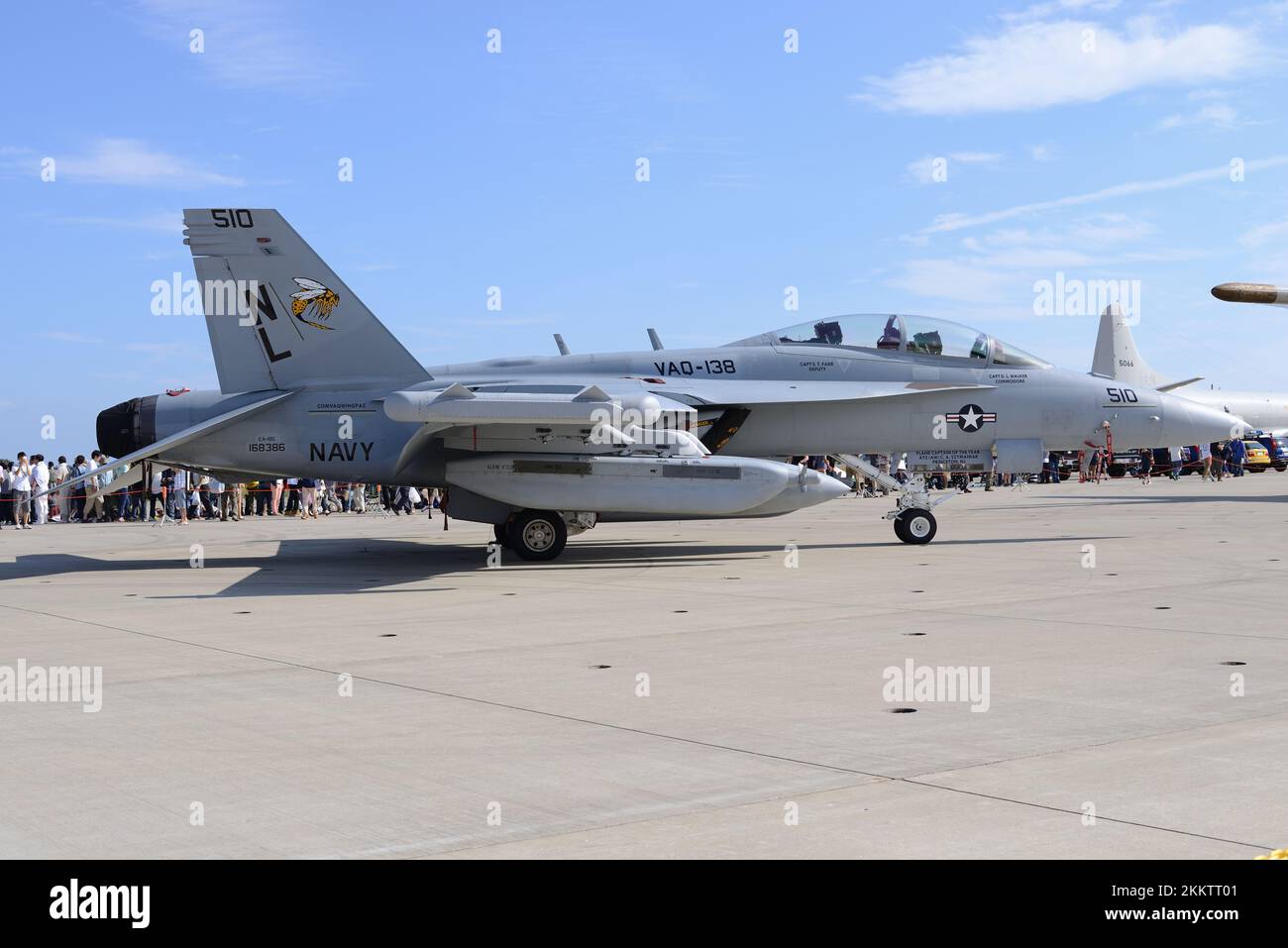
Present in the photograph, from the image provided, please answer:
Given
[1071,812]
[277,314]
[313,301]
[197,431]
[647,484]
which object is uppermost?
[313,301]

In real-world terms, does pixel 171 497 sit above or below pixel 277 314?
below

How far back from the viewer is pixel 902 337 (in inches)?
659

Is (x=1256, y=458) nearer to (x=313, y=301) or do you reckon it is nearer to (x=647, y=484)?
(x=647, y=484)

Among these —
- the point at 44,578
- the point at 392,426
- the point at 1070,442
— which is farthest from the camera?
the point at 1070,442

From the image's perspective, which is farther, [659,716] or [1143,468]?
[1143,468]

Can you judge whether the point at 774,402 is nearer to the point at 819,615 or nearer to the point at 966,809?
the point at 819,615

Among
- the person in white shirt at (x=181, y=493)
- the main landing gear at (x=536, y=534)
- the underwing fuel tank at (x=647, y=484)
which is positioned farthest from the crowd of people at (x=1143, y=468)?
the underwing fuel tank at (x=647, y=484)

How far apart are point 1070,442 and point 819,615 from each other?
851 centimetres

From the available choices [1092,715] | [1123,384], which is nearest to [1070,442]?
[1123,384]

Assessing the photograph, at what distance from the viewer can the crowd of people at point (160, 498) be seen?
28.0m

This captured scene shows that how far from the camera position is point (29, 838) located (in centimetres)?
420

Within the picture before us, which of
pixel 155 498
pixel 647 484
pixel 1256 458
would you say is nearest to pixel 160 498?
pixel 155 498

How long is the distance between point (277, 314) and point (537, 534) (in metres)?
4.45
